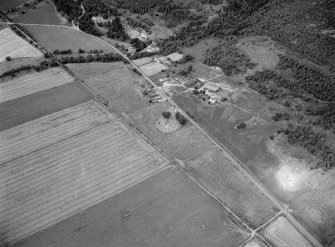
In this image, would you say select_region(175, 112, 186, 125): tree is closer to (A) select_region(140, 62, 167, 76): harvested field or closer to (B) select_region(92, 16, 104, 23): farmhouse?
(A) select_region(140, 62, 167, 76): harvested field

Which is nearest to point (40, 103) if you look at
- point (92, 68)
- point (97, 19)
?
point (92, 68)

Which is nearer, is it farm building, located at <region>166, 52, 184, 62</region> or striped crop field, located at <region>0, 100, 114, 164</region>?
striped crop field, located at <region>0, 100, 114, 164</region>

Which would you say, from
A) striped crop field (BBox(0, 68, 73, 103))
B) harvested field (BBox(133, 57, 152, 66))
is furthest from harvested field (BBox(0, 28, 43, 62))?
harvested field (BBox(133, 57, 152, 66))

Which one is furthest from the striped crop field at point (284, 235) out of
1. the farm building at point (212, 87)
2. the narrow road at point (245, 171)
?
the farm building at point (212, 87)

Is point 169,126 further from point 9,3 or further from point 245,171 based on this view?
point 9,3

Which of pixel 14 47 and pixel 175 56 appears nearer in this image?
pixel 175 56

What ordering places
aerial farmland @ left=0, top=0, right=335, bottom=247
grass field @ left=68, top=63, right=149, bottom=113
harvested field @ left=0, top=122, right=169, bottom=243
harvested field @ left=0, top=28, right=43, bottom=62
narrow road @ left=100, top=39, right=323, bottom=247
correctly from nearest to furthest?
1. narrow road @ left=100, top=39, right=323, bottom=247
2. aerial farmland @ left=0, top=0, right=335, bottom=247
3. harvested field @ left=0, top=122, right=169, bottom=243
4. grass field @ left=68, top=63, right=149, bottom=113
5. harvested field @ left=0, top=28, right=43, bottom=62

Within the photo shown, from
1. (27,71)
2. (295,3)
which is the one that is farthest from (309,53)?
(27,71)
